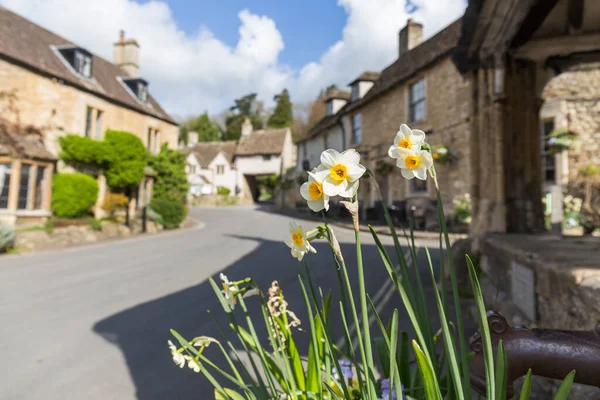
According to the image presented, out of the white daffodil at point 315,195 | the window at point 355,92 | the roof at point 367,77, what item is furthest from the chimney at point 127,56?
the white daffodil at point 315,195

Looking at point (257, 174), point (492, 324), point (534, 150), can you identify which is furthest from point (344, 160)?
point (257, 174)

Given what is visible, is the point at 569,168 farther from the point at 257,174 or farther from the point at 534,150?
the point at 257,174

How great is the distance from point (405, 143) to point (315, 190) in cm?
31

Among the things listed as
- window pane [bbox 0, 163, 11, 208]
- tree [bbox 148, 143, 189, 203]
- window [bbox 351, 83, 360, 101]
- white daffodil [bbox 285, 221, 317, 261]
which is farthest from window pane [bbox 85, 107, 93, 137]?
white daffodil [bbox 285, 221, 317, 261]

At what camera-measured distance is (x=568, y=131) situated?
1048cm

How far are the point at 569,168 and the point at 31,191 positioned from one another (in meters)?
18.9

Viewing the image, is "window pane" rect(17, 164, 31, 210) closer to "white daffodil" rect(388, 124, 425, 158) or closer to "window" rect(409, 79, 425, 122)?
"window" rect(409, 79, 425, 122)

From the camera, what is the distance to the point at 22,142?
13.7 m

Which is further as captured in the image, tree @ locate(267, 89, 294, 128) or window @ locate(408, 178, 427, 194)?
tree @ locate(267, 89, 294, 128)

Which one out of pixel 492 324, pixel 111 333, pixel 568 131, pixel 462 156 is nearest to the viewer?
pixel 492 324

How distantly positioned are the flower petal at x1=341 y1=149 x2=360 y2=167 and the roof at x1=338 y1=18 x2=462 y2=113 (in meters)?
13.7

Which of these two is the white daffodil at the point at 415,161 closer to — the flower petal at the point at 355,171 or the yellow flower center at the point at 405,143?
the yellow flower center at the point at 405,143

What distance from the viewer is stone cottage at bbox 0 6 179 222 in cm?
1407

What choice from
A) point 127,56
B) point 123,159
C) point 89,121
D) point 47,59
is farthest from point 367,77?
point 47,59
